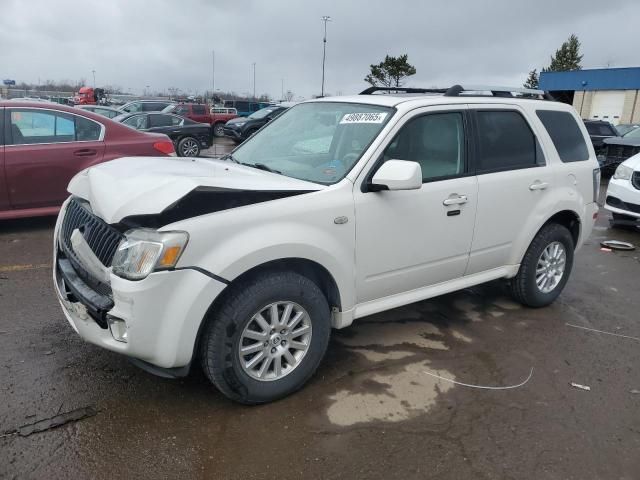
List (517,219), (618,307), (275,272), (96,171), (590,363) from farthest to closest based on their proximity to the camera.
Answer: (618,307) < (517,219) < (590,363) < (96,171) < (275,272)

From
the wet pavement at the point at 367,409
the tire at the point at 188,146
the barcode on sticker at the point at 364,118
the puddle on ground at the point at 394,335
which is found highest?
the barcode on sticker at the point at 364,118

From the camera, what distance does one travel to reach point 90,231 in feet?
10.2

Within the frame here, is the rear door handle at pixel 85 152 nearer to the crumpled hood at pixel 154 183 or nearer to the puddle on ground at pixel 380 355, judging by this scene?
the crumpled hood at pixel 154 183

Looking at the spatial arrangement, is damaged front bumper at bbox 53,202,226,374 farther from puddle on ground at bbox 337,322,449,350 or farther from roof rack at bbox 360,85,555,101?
roof rack at bbox 360,85,555,101

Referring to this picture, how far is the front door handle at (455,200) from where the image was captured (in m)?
3.74

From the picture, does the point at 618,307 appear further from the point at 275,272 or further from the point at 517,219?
the point at 275,272

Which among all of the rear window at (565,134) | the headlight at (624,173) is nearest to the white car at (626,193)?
the headlight at (624,173)

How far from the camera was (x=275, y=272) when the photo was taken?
9.94ft

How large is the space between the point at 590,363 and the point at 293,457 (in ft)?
7.85

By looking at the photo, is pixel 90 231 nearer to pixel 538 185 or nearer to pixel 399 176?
pixel 399 176

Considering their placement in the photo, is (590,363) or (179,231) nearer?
(179,231)

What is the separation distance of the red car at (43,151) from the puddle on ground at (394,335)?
14.6 feet

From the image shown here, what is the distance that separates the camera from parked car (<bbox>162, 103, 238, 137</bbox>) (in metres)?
→ 24.1

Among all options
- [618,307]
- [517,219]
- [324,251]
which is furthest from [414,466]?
[618,307]
